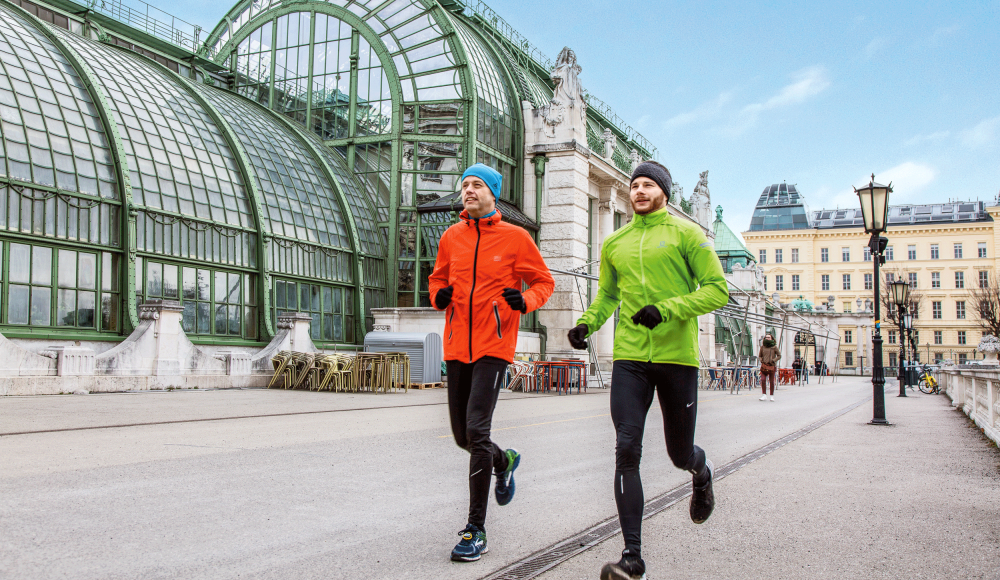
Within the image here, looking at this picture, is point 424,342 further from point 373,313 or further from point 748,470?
point 748,470

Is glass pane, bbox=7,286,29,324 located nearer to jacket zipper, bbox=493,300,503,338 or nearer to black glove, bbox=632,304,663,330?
jacket zipper, bbox=493,300,503,338

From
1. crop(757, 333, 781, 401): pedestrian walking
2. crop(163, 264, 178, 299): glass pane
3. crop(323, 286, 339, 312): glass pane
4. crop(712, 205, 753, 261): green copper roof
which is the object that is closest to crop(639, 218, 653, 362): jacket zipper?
crop(163, 264, 178, 299): glass pane

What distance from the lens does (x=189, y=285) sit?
2055 cm

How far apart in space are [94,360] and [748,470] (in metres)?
13.3

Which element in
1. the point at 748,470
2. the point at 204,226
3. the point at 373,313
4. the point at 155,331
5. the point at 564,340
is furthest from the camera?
the point at 564,340

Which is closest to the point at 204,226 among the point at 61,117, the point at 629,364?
the point at 61,117

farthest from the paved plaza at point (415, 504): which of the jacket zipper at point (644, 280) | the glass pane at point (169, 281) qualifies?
the glass pane at point (169, 281)

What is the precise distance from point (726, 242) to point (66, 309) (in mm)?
65390

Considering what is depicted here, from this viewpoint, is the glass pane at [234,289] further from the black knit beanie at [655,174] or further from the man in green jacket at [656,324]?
the black knit beanie at [655,174]

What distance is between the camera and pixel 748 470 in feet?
25.0

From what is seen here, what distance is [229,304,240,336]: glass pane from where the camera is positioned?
21.7 m

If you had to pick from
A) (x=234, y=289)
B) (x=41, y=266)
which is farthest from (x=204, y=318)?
(x=41, y=266)

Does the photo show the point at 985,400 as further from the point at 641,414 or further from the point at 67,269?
the point at 67,269

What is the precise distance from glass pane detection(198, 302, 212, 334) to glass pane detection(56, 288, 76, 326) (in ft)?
11.1
